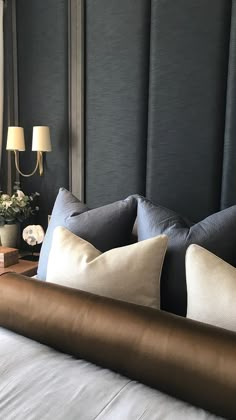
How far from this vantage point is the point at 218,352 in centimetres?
94

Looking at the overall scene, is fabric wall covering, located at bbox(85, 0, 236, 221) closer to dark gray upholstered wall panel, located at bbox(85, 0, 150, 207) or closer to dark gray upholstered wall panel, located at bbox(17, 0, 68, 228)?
dark gray upholstered wall panel, located at bbox(85, 0, 150, 207)

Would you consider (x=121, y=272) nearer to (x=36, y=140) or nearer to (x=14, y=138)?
(x=36, y=140)

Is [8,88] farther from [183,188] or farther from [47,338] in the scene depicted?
[47,338]

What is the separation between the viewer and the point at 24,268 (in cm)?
193

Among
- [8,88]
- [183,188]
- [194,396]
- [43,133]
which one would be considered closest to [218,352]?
[194,396]

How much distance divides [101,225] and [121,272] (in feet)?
0.98

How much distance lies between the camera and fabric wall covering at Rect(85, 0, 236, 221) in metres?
1.63

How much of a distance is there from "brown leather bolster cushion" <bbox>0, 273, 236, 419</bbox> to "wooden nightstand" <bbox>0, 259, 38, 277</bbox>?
0.62 m

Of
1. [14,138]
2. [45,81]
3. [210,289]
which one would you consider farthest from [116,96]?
[210,289]

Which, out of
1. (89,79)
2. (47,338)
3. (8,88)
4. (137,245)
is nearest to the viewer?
(47,338)

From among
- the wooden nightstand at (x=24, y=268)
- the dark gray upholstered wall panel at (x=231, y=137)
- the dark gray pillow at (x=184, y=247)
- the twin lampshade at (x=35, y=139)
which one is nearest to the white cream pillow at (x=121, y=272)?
→ the dark gray pillow at (x=184, y=247)

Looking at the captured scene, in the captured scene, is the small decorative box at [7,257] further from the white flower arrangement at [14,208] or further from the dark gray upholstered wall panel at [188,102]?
the dark gray upholstered wall panel at [188,102]

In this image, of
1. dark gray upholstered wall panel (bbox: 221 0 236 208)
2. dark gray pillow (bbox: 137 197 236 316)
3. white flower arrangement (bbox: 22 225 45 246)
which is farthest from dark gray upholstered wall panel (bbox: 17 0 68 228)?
dark gray pillow (bbox: 137 197 236 316)

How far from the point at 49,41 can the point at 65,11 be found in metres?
0.18
